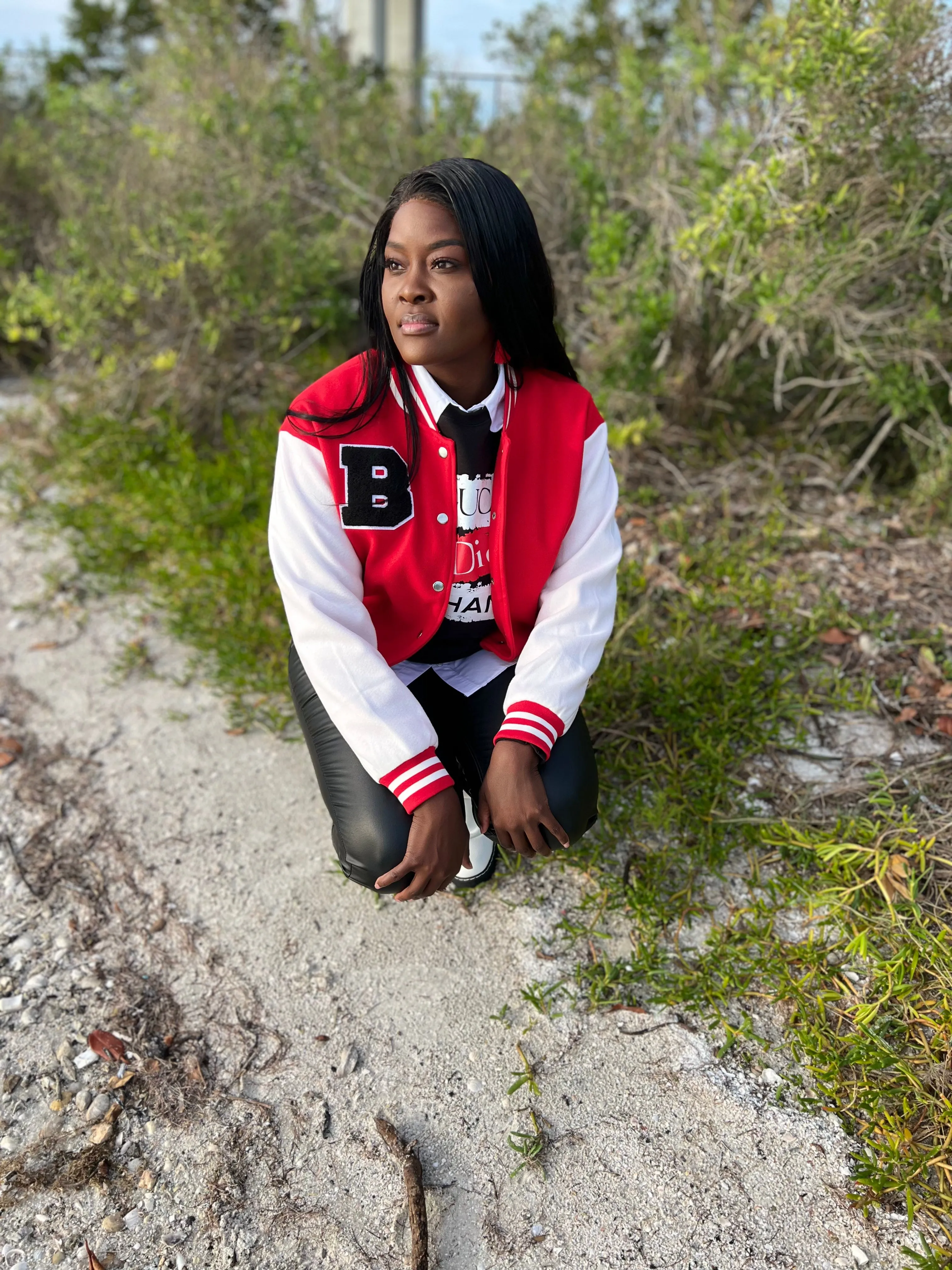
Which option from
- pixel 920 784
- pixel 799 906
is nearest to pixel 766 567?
pixel 920 784

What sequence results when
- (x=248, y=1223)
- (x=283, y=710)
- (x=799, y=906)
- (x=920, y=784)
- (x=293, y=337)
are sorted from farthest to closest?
(x=293, y=337) < (x=283, y=710) < (x=920, y=784) < (x=799, y=906) < (x=248, y=1223)

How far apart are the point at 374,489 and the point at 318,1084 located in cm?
116

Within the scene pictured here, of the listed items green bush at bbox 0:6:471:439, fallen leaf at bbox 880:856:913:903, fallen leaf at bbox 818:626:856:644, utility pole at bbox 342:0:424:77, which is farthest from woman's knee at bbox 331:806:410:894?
utility pole at bbox 342:0:424:77

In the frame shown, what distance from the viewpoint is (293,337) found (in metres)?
4.34

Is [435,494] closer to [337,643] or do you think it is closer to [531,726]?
[337,643]

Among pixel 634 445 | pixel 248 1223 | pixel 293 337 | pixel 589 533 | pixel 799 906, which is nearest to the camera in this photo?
pixel 248 1223

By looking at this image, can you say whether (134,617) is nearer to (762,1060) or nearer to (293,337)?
(293,337)

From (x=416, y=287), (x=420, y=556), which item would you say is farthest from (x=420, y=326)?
(x=420, y=556)

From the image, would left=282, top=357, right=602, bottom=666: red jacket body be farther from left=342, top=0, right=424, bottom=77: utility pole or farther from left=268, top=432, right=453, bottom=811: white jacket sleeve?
left=342, top=0, right=424, bottom=77: utility pole

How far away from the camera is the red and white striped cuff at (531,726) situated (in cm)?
175

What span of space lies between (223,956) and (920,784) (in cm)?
173

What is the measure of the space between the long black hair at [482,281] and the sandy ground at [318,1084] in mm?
1091

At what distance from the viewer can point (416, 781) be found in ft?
5.51

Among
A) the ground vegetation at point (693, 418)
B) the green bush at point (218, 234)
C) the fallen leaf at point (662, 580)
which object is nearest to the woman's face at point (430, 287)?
the ground vegetation at point (693, 418)
